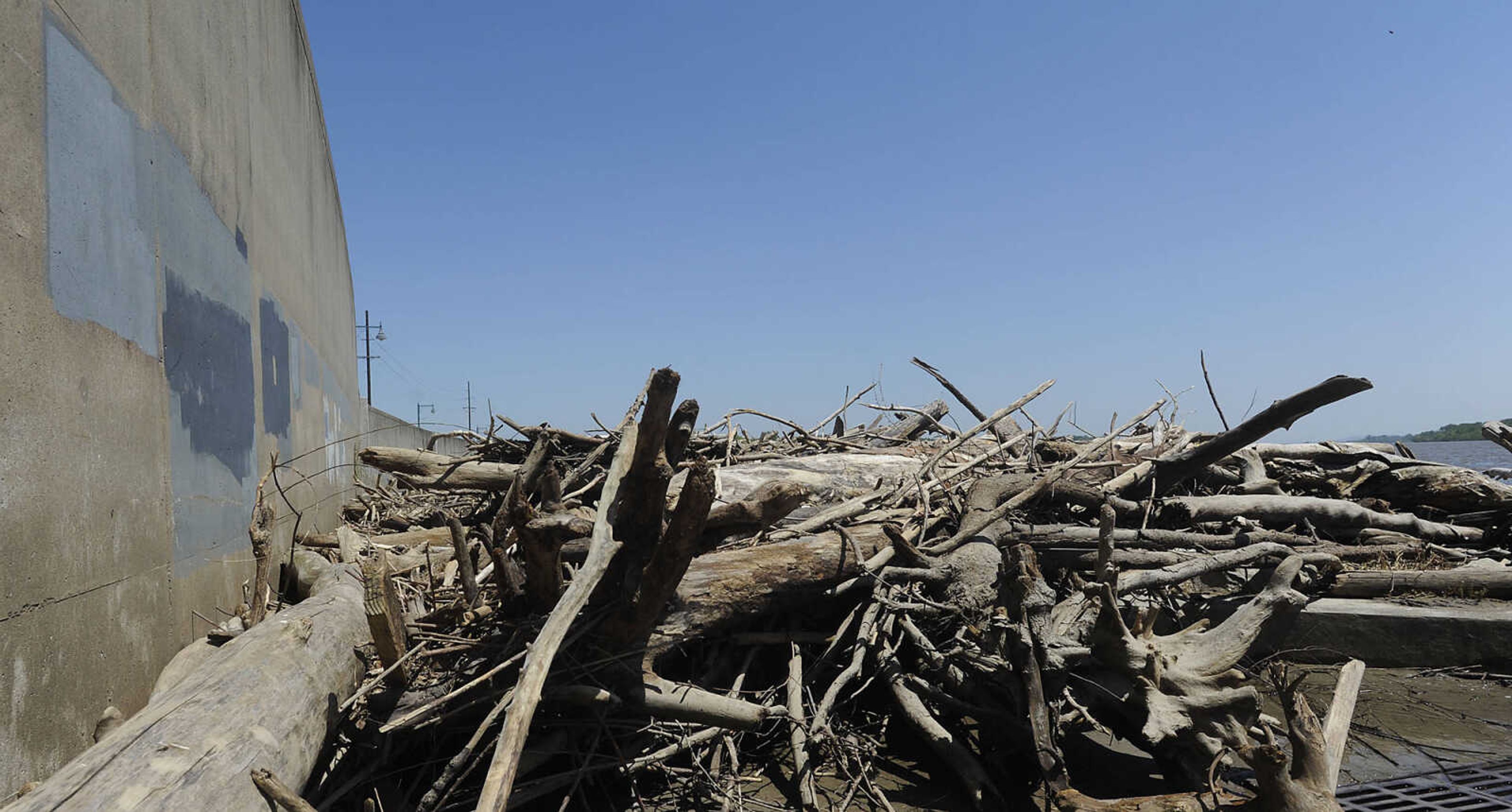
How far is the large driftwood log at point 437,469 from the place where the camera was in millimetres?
4250

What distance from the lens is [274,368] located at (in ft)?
20.8

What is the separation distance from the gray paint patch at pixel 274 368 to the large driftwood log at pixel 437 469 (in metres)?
1.90

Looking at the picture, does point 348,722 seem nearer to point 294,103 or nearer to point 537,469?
point 537,469

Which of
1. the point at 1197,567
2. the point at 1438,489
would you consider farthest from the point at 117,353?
the point at 1438,489

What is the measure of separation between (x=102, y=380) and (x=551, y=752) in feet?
6.73

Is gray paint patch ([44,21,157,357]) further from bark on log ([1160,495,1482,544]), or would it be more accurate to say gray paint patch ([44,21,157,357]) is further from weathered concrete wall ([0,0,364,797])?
bark on log ([1160,495,1482,544])

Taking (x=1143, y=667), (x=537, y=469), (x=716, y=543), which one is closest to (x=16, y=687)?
(x=537, y=469)

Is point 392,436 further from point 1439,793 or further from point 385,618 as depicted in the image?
point 1439,793

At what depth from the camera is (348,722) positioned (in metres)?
2.88

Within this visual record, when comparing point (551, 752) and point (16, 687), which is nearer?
point (16, 687)

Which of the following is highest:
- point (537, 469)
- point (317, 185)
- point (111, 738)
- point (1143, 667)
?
point (317, 185)

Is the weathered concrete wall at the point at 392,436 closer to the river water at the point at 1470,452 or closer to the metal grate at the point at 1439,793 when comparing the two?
the metal grate at the point at 1439,793

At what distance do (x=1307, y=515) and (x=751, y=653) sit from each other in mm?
4025

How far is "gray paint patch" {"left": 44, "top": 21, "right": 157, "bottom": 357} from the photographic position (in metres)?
2.67
